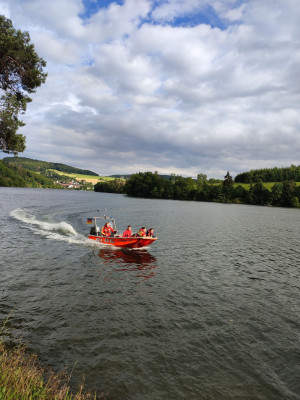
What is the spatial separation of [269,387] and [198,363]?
254 cm

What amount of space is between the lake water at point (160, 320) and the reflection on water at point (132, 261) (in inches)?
6.8

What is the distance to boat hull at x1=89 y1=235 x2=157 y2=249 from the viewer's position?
27.0 metres

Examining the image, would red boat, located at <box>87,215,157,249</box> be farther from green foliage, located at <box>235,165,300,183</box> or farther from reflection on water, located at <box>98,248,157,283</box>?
green foliage, located at <box>235,165,300,183</box>

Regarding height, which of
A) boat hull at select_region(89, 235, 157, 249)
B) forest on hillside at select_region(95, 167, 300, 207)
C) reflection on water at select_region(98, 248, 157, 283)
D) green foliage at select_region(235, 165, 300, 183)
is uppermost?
green foliage at select_region(235, 165, 300, 183)

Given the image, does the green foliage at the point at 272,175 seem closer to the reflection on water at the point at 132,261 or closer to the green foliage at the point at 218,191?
the green foliage at the point at 218,191

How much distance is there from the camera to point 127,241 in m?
27.4

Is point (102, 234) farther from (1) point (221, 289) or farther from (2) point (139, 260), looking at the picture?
(1) point (221, 289)

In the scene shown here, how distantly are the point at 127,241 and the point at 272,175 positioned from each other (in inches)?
7282

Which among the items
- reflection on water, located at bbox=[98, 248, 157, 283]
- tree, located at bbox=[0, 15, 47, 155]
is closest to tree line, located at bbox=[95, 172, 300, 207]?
reflection on water, located at bbox=[98, 248, 157, 283]

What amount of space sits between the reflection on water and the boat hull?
2.14 feet

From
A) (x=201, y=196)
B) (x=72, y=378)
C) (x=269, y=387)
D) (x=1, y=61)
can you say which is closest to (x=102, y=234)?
(x=1, y=61)

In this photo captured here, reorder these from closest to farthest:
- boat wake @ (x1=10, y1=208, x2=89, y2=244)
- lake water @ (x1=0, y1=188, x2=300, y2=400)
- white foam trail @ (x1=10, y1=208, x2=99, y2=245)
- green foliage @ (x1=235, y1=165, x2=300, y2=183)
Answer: lake water @ (x1=0, y1=188, x2=300, y2=400)
white foam trail @ (x1=10, y1=208, x2=99, y2=245)
boat wake @ (x1=10, y1=208, x2=89, y2=244)
green foliage @ (x1=235, y1=165, x2=300, y2=183)

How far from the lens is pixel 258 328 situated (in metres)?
12.5

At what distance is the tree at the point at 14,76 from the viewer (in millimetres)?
15219
